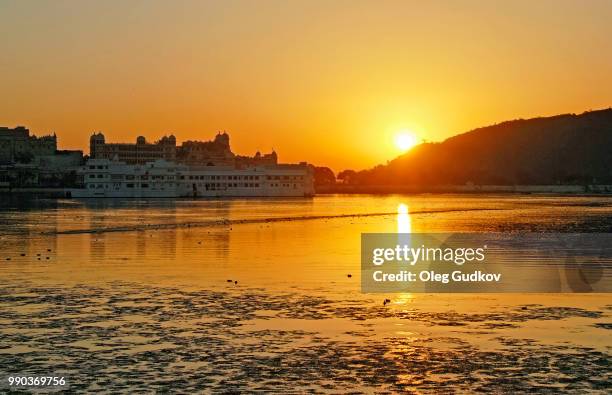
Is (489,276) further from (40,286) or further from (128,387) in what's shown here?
(128,387)

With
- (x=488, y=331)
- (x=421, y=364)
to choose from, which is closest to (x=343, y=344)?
(x=421, y=364)

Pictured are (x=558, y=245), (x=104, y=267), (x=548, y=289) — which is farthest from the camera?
(x=558, y=245)

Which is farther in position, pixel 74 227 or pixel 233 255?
pixel 74 227

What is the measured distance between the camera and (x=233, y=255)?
131 feet

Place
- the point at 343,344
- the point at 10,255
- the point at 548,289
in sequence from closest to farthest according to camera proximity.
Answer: the point at 343,344 < the point at 548,289 < the point at 10,255

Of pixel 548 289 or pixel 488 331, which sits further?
pixel 548 289

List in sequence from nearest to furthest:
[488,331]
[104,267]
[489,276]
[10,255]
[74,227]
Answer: [488,331] < [489,276] < [104,267] < [10,255] < [74,227]

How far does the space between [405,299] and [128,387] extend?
11.7 m

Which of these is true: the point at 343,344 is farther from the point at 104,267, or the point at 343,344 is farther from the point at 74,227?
the point at 74,227

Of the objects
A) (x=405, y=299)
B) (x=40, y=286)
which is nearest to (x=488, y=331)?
(x=405, y=299)

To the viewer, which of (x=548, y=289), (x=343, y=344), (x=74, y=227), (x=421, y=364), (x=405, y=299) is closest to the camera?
(x=421, y=364)

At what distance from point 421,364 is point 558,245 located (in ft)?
96.7

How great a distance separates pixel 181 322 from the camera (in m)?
21.2

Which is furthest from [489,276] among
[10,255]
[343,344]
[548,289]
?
[10,255]
